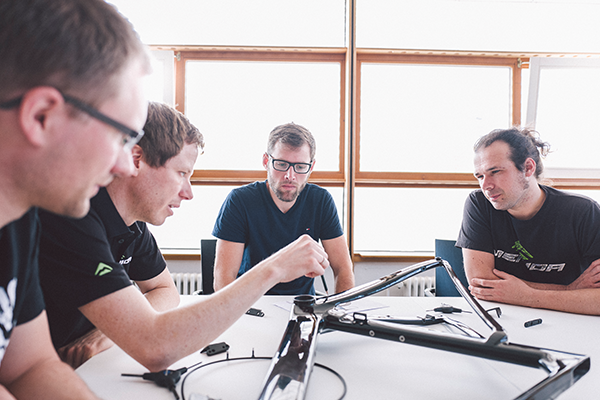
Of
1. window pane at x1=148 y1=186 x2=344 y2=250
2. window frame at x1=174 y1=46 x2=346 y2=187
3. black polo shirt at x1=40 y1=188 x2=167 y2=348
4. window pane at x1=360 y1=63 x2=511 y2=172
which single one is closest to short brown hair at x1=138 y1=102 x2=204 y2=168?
black polo shirt at x1=40 y1=188 x2=167 y2=348

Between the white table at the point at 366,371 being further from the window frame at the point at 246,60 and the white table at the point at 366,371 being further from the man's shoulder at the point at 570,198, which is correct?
the window frame at the point at 246,60

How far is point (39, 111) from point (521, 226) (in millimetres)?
1877

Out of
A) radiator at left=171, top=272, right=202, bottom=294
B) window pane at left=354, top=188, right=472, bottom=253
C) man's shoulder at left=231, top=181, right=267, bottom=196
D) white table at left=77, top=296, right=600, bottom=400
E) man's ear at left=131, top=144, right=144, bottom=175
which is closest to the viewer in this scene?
white table at left=77, top=296, right=600, bottom=400

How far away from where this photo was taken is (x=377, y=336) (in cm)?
96

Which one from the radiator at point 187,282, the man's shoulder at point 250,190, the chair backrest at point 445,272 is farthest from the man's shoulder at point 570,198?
the radiator at point 187,282

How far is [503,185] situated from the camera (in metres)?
1.75

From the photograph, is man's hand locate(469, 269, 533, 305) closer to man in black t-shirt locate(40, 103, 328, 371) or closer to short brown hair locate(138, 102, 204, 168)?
man in black t-shirt locate(40, 103, 328, 371)

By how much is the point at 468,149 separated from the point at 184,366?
3.21 m

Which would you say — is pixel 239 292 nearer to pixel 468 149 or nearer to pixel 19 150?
pixel 19 150

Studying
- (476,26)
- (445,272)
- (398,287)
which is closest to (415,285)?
(398,287)

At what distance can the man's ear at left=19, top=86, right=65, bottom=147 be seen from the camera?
51cm

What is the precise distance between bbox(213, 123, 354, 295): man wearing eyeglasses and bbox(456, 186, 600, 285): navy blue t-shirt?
681mm

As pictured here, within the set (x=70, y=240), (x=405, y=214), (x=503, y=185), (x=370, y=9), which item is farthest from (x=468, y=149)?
(x=70, y=240)

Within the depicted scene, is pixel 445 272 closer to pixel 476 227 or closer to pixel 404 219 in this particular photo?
pixel 476 227
